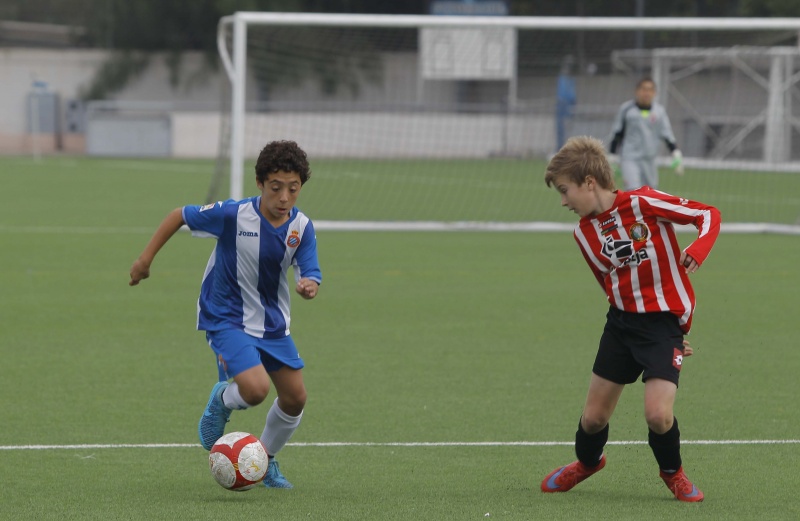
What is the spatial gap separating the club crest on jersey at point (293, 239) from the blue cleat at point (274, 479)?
2.99 feet

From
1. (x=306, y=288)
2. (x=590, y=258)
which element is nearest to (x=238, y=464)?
(x=306, y=288)

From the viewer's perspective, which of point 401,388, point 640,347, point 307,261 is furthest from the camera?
point 401,388

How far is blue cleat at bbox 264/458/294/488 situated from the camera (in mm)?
5203

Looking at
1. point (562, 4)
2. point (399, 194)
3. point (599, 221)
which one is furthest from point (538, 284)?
point (562, 4)

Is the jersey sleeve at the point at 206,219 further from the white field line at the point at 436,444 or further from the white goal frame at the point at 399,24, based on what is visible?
the white goal frame at the point at 399,24

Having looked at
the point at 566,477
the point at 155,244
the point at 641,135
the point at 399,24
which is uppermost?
the point at 399,24

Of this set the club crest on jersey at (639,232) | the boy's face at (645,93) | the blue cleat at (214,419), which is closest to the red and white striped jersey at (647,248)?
the club crest on jersey at (639,232)

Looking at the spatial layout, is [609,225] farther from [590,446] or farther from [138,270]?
[138,270]

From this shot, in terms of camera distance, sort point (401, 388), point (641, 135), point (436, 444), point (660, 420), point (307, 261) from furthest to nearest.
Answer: point (641, 135), point (401, 388), point (436, 444), point (307, 261), point (660, 420)

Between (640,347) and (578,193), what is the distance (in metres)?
0.65

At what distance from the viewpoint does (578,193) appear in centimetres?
488

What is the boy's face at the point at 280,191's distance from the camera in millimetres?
5027

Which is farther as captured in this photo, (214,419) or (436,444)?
(436,444)

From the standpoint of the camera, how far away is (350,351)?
8.34 m
